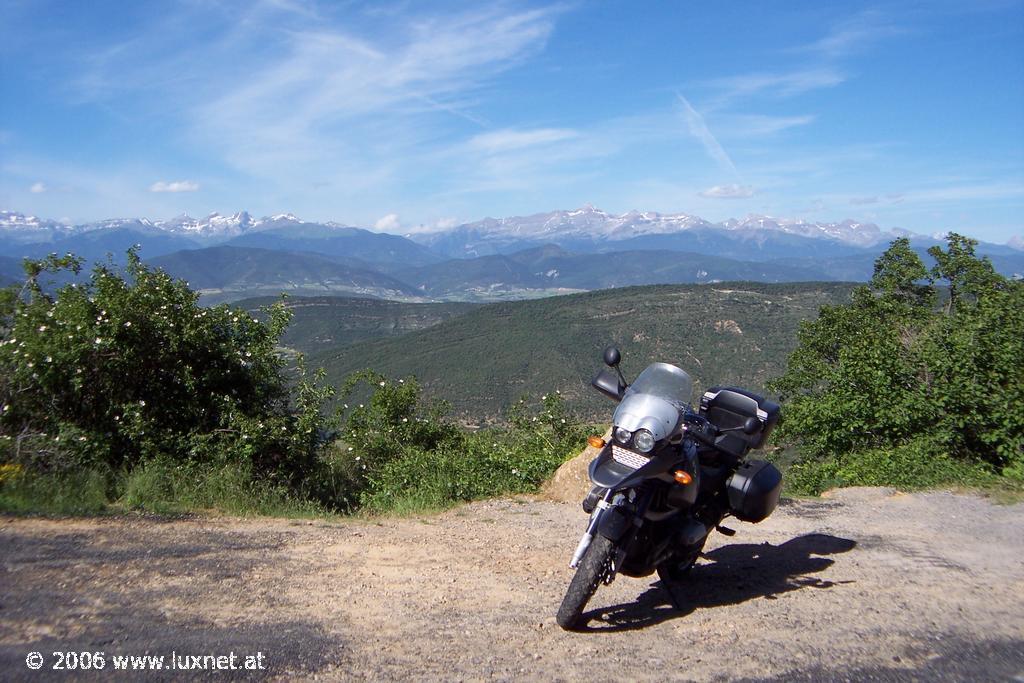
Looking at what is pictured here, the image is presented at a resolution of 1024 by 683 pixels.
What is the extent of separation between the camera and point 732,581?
505cm

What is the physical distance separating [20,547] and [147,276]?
556cm

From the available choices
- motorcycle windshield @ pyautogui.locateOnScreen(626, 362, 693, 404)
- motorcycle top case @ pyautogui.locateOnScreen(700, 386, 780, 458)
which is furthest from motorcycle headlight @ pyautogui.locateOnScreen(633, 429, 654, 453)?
motorcycle top case @ pyautogui.locateOnScreen(700, 386, 780, 458)

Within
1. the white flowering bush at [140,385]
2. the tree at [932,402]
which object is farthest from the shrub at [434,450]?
the tree at [932,402]

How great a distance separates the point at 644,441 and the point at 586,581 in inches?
31.1

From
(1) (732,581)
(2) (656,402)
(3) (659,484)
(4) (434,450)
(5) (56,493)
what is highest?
(2) (656,402)

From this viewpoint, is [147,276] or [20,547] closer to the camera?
[20,547]

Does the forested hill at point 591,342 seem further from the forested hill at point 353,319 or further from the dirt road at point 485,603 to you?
the dirt road at point 485,603

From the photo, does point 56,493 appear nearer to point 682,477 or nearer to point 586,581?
point 586,581

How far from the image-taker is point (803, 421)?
12352 millimetres

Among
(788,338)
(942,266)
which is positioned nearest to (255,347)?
(942,266)

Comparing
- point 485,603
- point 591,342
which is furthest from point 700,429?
point 591,342

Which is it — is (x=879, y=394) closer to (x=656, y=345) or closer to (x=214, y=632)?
(x=214, y=632)

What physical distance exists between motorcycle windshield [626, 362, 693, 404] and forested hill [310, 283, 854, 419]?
3240 centimetres

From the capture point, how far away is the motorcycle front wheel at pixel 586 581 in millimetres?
3961
